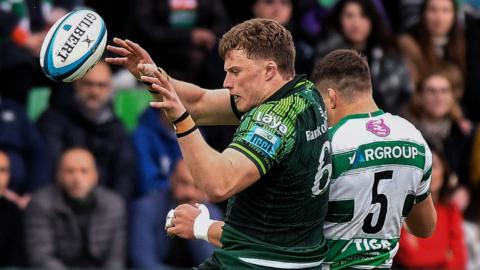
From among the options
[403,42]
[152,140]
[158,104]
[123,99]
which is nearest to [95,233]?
[152,140]

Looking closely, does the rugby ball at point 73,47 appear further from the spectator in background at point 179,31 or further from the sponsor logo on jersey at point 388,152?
the spectator in background at point 179,31

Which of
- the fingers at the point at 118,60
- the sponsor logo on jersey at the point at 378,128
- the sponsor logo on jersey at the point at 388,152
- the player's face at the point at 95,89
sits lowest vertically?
the player's face at the point at 95,89

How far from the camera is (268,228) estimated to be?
7.02m

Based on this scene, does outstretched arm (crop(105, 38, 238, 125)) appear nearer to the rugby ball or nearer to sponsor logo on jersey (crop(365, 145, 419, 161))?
the rugby ball

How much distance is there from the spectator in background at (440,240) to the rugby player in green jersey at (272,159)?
4.75m

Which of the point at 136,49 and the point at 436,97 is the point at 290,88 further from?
the point at 436,97

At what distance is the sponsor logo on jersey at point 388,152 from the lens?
293 inches

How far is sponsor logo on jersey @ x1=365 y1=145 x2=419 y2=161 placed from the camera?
7.43 meters

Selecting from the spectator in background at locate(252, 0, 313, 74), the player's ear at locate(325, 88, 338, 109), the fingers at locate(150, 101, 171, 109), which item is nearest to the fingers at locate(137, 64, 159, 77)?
the fingers at locate(150, 101, 171, 109)

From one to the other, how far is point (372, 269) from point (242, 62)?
1.42m

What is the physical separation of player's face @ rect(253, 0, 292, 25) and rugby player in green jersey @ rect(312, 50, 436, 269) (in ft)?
16.4

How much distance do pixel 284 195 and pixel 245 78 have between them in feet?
2.10

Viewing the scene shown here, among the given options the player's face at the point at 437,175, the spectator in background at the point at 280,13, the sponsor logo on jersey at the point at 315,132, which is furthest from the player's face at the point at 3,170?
the sponsor logo on jersey at the point at 315,132

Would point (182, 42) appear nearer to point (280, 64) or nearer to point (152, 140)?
point (152, 140)
